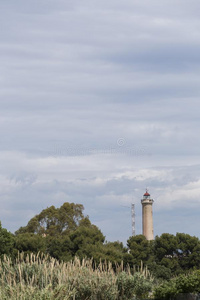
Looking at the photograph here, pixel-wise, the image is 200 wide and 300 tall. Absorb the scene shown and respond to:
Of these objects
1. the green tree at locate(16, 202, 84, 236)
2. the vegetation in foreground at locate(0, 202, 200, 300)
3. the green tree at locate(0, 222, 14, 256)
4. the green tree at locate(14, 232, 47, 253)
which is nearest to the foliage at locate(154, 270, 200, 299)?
the vegetation in foreground at locate(0, 202, 200, 300)

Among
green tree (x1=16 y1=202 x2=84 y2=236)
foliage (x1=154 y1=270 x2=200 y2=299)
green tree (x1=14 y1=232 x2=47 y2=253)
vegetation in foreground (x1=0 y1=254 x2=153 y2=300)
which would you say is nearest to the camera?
foliage (x1=154 y1=270 x2=200 y2=299)

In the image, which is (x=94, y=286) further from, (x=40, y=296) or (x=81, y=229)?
(x=81, y=229)

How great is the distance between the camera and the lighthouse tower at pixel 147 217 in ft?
253

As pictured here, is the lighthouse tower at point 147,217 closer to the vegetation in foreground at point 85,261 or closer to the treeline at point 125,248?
the vegetation in foreground at point 85,261

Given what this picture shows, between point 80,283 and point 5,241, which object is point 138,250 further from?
point 80,283

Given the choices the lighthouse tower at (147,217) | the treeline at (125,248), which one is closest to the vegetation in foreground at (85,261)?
the treeline at (125,248)

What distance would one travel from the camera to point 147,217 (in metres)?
79.3

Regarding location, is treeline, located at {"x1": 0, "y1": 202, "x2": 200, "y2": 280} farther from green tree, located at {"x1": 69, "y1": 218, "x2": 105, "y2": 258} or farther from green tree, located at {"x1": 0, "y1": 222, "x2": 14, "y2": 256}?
green tree, located at {"x1": 0, "y1": 222, "x2": 14, "y2": 256}

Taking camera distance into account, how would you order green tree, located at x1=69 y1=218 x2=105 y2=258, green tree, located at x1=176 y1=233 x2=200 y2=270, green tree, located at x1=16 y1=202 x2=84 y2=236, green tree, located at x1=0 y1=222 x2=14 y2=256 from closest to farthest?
green tree, located at x1=0 y1=222 x2=14 y2=256 < green tree, located at x1=69 y1=218 x2=105 y2=258 < green tree, located at x1=176 y1=233 x2=200 y2=270 < green tree, located at x1=16 y1=202 x2=84 y2=236

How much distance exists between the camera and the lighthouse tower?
77.2 metres

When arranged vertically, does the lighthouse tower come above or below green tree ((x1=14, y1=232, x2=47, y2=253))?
above

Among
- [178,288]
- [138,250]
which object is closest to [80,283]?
[178,288]

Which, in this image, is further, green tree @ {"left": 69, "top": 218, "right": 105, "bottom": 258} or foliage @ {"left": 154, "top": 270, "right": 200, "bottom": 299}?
green tree @ {"left": 69, "top": 218, "right": 105, "bottom": 258}

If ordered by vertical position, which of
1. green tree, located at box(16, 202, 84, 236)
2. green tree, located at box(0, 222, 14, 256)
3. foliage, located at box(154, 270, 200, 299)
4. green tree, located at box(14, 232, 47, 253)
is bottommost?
foliage, located at box(154, 270, 200, 299)
